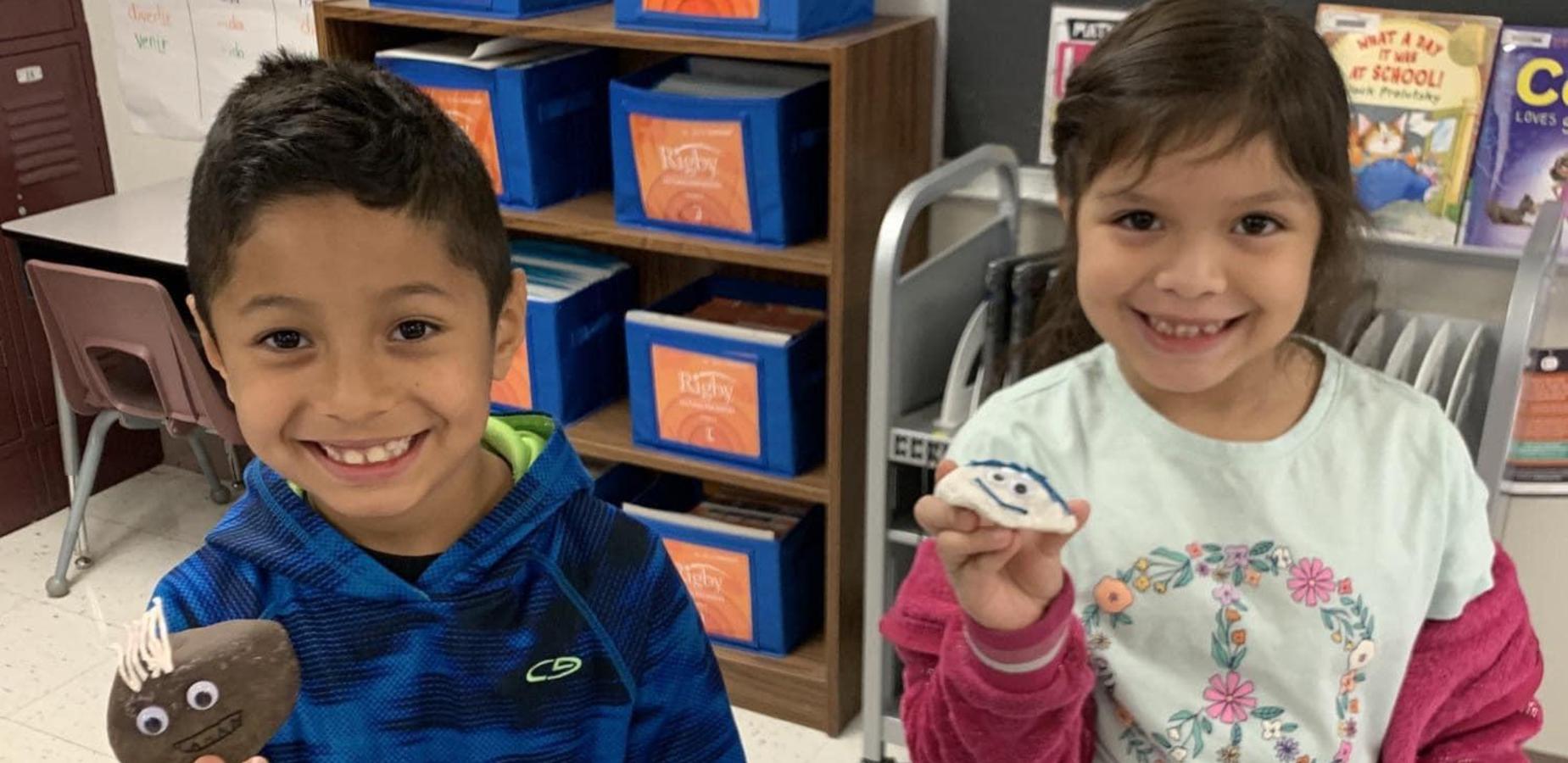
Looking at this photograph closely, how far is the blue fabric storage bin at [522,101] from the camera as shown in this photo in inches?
96.9

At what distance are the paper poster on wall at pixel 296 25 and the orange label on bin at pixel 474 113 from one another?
Answer: 706 millimetres

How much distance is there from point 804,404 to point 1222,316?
4.63 ft

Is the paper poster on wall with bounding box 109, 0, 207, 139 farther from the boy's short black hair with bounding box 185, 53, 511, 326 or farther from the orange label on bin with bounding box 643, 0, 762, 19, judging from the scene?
the boy's short black hair with bounding box 185, 53, 511, 326

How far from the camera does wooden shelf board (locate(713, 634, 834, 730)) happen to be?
265 cm

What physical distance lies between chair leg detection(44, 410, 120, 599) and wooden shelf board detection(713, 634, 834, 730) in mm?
1445

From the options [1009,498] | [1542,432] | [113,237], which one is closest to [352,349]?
[1009,498]

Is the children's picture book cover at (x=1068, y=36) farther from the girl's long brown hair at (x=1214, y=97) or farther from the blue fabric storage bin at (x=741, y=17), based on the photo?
the girl's long brown hair at (x=1214, y=97)

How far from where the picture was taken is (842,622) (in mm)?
2604

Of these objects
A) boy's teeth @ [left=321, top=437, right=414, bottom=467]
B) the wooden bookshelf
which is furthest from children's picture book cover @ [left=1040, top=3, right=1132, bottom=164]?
boy's teeth @ [left=321, top=437, right=414, bottom=467]

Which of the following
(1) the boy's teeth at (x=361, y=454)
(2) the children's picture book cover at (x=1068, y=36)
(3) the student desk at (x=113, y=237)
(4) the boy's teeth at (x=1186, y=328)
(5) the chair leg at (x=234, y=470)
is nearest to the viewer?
(1) the boy's teeth at (x=361, y=454)

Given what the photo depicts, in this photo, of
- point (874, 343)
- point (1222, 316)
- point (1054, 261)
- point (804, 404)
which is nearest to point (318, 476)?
point (1222, 316)

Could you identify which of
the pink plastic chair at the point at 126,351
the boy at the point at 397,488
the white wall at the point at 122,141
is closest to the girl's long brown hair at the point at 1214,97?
the boy at the point at 397,488

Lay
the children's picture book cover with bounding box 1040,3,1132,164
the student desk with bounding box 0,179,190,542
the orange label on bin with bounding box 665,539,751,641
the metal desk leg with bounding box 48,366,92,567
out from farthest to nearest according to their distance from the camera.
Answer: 1. the metal desk leg with bounding box 48,366,92,567
2. the student desk with bounding box 0,179,190,542
3. the orange label on bin with bounding box 665,539,751,641
4. the children's picture book cover with bounding box 1040,3,1132,164

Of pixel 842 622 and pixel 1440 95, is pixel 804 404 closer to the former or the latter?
pixel 842 622
